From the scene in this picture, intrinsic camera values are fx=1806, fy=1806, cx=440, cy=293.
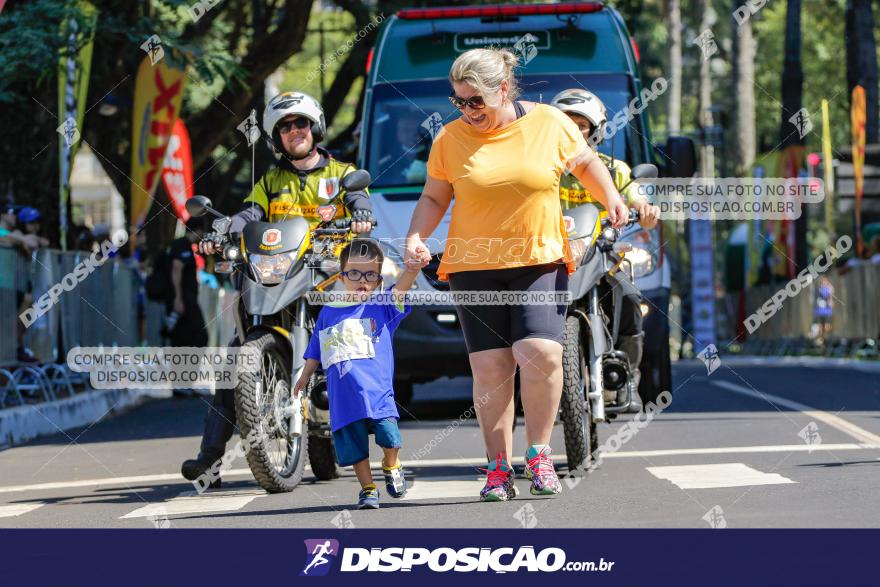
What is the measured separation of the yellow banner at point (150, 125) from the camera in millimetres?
20375

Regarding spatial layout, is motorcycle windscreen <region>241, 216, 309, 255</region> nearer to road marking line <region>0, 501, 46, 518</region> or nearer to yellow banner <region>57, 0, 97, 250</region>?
road marking line <region>0, 501, 46, 518</region>

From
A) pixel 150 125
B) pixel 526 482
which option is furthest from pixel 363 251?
pixel 150 125

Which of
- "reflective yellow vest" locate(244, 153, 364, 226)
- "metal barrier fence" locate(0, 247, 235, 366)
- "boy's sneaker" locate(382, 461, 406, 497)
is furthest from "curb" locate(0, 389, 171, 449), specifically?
"boy's sneaker" locate(382, 461, 406, 497)

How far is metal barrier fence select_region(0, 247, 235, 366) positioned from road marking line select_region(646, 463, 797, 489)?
289 inches

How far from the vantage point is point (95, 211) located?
274ft

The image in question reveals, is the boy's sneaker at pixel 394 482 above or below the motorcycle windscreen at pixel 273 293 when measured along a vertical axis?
below

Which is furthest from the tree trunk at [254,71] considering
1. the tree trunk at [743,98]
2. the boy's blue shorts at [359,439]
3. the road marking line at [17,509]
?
the tree trunk at [743,98]

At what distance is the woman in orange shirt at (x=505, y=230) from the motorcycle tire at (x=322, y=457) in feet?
5.18

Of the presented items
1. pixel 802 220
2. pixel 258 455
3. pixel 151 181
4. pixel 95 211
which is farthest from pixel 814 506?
pixel 95 211

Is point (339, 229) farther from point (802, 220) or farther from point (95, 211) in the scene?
point (95, 211)

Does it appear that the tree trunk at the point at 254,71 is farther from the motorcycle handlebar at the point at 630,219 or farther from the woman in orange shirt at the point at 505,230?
the woman in orange shirt at the point at 505,230

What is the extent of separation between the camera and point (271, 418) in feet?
28.7

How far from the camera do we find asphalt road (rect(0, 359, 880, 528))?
282 inches

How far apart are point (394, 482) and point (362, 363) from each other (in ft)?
1.82
